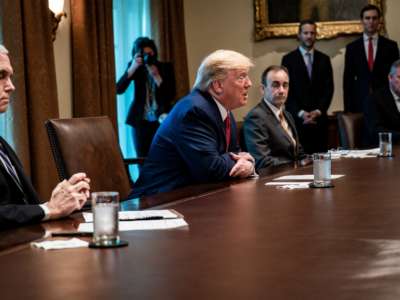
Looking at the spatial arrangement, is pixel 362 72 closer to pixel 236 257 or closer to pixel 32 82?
pixel 32 82

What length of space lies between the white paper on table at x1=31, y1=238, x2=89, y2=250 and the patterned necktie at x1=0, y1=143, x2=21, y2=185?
99 cm

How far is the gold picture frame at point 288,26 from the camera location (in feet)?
32.4

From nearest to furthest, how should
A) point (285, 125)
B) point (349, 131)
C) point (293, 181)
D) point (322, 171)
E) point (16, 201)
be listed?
point (16, 201)
point (322, 171)
point (293, 181)
point (285, 125)
point (349, 131)

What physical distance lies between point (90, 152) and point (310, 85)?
5.49 meters

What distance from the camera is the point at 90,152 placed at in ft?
13.1

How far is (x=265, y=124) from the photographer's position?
5688 mm

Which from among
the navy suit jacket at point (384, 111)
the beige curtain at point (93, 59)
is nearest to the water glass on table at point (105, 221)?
the beige curtain at point (93, 59)

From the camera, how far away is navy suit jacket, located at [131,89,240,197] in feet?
14.1

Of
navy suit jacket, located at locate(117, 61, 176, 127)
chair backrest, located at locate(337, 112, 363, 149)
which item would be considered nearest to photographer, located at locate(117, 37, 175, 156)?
navy suit jacket, located at locate(117, 61, 176, 127)

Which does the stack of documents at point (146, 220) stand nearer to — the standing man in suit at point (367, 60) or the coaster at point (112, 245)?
the coaster at point (112, 245)

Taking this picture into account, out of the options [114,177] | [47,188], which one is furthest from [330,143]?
[114,177]

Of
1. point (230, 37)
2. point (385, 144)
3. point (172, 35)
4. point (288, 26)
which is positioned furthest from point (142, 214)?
point (230, 37)

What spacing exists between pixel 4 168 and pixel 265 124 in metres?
2.77

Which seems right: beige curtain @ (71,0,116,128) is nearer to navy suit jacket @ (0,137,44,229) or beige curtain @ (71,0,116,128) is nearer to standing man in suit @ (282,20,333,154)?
standing man in suit @ (282,20,333,154)
